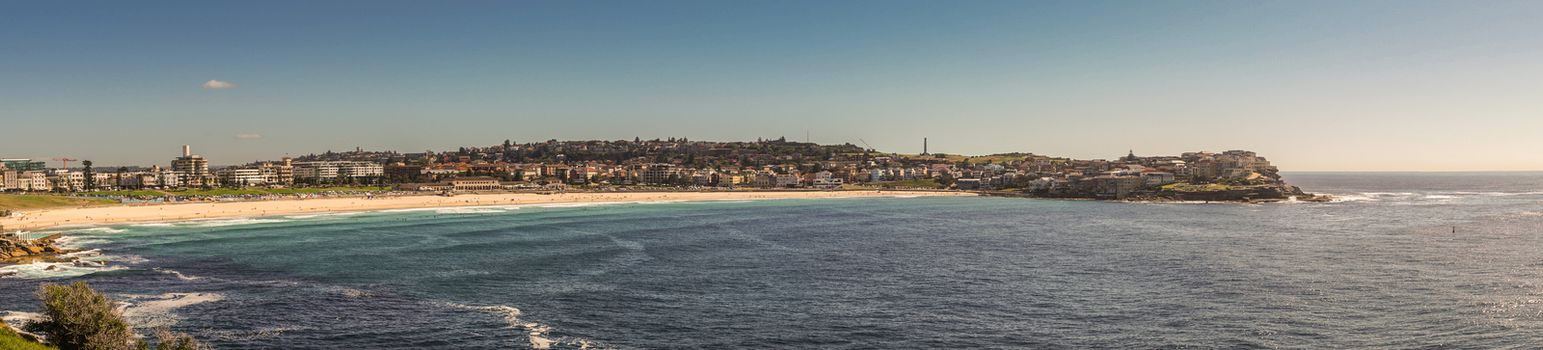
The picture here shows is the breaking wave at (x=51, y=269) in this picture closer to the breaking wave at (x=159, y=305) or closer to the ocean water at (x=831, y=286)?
the ocean water at (x=831, y=286)

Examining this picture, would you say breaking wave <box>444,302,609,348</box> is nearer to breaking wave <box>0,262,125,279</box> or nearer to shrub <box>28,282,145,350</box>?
shrub <box>28,282,145,350</box>

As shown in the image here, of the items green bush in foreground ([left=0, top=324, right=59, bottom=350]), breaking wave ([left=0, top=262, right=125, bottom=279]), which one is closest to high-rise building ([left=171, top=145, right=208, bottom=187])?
breaking wave ([left=0, top=262, right=125, bottom=279])

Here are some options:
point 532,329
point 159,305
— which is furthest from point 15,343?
point 159,305

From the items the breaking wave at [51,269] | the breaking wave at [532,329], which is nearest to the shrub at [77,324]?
the breaking wave at [532,329]

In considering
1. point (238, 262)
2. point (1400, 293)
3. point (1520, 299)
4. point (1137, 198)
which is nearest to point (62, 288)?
point (238, 262)

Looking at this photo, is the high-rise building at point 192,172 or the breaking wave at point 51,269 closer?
the breaking wave at point 51,269

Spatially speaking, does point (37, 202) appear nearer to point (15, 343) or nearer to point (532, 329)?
point (15, 343)
